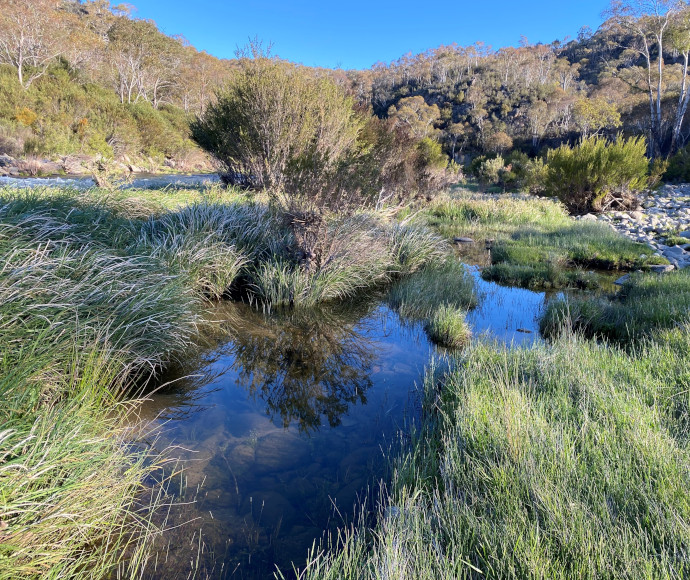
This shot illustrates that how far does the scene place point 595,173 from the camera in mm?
14586

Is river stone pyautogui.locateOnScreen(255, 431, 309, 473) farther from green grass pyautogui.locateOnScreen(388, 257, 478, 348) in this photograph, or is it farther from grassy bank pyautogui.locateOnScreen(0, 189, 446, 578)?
green grass pyautogui.locateOnScreen(388, 257, 478, 348)

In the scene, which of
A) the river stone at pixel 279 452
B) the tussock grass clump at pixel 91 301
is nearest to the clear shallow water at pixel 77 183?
the tussock grass clump at pixel 91 301

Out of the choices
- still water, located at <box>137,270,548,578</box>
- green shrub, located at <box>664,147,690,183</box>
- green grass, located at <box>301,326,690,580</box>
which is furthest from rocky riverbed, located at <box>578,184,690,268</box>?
green grass, located at <box>301,326,690,580</box>

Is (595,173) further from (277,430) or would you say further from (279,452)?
(279,452)

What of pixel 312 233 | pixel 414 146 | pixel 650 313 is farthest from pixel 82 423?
pixel 414 146

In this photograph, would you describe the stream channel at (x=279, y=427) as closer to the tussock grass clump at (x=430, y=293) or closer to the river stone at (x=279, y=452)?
the river stone at (x=279, y=452)

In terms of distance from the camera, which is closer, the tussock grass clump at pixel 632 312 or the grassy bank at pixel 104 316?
the grassy bank at pixel 104 316

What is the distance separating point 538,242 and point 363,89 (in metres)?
69.6

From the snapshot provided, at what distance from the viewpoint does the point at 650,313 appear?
481 centimetres

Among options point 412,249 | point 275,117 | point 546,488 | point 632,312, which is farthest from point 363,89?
point 546,488

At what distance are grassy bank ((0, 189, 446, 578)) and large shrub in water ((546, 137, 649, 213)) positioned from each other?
1008 cm

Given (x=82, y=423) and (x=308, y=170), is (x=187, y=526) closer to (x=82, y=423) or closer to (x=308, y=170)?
(x=82, y=423)

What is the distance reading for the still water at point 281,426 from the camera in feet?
7.08

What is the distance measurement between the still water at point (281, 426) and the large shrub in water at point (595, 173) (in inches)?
467
